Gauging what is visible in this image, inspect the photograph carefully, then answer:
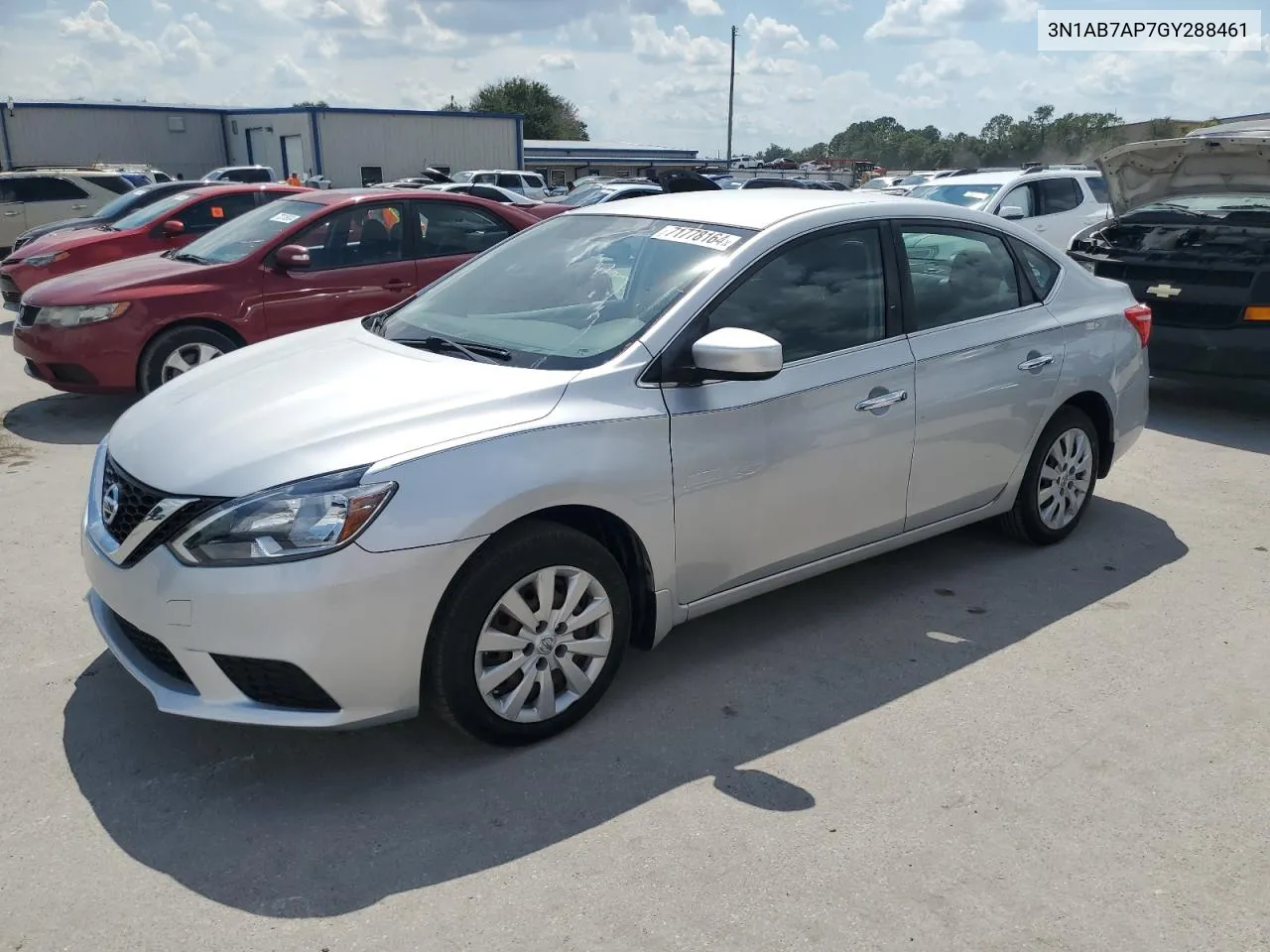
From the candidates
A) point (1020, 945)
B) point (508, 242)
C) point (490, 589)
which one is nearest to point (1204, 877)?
point (1020, 945)

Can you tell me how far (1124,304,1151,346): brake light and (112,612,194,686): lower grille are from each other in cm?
445

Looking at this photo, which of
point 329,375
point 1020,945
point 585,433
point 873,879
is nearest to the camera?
point 1020,945

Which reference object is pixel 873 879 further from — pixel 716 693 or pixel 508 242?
pixel 508 242

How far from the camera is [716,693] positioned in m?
3.72

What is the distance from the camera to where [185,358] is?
749 cm

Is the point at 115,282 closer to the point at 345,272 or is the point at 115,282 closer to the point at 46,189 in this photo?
the point at 345,272

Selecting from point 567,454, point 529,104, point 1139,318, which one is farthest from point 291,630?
point 529,104

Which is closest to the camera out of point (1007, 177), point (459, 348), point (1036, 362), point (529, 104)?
point (459, 348)

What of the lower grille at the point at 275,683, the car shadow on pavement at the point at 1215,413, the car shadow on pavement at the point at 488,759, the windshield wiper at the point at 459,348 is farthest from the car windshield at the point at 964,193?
the lower grille at the point at 275,683

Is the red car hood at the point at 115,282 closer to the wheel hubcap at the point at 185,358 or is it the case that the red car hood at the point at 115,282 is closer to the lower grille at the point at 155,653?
the wheel hubcap at the point at 185,358

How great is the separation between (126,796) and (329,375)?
1427 millimetres

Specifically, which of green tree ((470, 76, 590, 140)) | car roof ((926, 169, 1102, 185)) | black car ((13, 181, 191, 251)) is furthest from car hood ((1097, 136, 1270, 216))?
green tree ((470, 76, 590, 140))

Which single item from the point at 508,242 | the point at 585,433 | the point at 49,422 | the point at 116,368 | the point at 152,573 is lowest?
the point at 49,422

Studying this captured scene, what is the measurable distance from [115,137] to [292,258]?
37183mm
